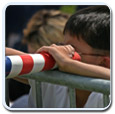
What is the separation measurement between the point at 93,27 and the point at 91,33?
2cm

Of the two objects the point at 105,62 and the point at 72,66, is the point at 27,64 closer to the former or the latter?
the point at 72,66

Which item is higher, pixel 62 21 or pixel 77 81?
pixel 62 21

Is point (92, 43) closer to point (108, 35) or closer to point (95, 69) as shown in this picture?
point (108, 35)

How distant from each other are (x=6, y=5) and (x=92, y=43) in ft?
1.06

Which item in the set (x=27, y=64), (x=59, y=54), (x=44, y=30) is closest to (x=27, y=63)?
(x=27, y=64)

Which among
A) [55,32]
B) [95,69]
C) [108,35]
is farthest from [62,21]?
[95,69]

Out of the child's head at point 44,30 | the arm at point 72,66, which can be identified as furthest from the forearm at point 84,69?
the child's head at point 44,30

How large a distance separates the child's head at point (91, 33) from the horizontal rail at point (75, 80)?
184 mm

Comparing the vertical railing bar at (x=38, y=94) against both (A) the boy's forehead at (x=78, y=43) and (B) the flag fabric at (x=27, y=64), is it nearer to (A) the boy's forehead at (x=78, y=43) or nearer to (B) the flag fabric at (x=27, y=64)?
(B) the flag fabric at (x=27, y=64)

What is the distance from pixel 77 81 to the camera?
744 millimetres

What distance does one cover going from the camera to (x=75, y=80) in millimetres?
752

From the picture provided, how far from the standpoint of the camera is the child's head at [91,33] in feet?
3.25

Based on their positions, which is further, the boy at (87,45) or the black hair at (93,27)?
the black hair at (93,27)

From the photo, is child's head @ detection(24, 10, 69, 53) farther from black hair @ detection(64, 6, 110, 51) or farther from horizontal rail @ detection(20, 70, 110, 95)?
horizontal rail @ detection(20, 70, 110, 95)
